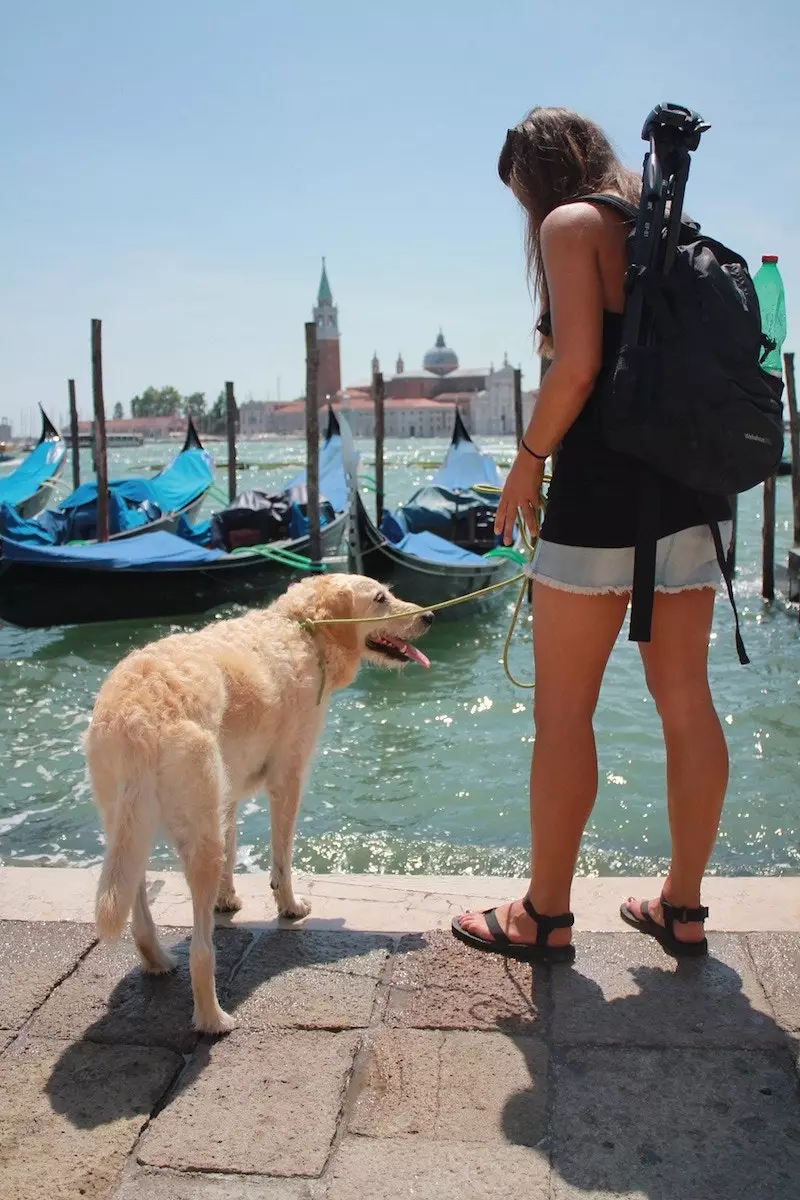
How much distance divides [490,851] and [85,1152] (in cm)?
323

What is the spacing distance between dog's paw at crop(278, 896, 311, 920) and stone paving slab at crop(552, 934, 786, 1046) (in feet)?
2.34

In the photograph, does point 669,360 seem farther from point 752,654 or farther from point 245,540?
point 245,540

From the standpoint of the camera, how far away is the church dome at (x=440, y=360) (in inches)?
5640

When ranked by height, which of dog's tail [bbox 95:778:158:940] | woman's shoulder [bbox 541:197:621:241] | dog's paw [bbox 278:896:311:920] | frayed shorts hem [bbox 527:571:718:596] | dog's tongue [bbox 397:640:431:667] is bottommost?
dog's paw [bbox 278:896:311:920]

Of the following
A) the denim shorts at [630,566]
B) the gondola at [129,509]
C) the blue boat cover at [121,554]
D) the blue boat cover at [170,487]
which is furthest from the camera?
the blue boat cover at [170,487]

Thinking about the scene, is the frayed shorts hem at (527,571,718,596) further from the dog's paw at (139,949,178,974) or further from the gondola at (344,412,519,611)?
the gondola at (344,412,519,611)

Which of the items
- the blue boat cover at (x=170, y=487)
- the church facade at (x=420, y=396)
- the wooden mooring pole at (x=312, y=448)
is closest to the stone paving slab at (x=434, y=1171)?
the wooden mooring pole at (x=312, y=448)

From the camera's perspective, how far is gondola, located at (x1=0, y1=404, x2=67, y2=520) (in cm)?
1667

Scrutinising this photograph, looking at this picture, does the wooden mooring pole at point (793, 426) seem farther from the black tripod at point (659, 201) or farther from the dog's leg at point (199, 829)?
the dog's leg at point (199, 829)

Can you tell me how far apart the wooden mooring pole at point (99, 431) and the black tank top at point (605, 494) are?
10.6 metres

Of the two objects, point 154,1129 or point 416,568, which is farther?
point 416,568

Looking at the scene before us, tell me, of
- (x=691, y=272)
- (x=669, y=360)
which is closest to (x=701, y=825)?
(x=669, y=360)

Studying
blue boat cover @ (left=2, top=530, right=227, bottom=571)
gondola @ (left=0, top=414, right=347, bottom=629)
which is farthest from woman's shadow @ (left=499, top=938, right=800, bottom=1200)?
blue boat cover @ (left=2, top=530, right=227, bottom=571)

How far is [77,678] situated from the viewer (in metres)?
8.52
